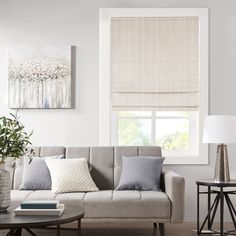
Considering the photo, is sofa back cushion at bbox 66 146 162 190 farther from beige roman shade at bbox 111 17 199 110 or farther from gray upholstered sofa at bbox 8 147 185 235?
beige roman shade at bbox 111 17 199 110

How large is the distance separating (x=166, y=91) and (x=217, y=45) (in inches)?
30.3

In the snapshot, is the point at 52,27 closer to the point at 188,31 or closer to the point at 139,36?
the point at 139,36

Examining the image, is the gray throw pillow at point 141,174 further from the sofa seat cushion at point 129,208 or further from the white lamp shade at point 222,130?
the white lamp shade at point 222,130

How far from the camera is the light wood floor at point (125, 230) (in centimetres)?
542

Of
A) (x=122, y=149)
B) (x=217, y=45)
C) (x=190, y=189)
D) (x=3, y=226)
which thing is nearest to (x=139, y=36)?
(x=217, y=45)

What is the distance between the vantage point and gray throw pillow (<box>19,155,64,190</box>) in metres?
5.28

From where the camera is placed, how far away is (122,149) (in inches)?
223

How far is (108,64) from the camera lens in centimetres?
602

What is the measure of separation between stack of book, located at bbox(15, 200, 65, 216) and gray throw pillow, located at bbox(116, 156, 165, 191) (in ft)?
4.87

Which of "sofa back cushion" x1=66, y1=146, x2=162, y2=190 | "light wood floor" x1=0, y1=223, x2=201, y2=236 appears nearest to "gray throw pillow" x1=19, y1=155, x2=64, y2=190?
"sofa back cushion" x1=66, y1=146, x2=162, y2=190

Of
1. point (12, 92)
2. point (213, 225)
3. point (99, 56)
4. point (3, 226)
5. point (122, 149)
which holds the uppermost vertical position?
point (99, 56)

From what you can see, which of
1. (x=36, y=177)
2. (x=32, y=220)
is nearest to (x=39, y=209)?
(x=32, y=220)

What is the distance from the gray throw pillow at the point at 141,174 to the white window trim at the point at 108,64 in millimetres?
649

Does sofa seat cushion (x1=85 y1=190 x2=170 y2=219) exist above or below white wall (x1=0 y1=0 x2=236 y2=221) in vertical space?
below
